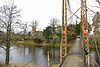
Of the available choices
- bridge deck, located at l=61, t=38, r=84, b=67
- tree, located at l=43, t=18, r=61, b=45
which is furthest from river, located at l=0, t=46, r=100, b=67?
tree, located at l=43, t=18, r=61, b=45

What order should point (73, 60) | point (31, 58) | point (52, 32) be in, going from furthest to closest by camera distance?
point (52, 32), point (31, 58), point (73, 60)

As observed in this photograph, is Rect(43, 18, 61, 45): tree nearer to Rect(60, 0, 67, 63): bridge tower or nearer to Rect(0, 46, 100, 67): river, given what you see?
Rect(0, 46, 100, 67): river

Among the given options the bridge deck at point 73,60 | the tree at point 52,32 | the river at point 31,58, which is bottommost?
the river at point 31,58

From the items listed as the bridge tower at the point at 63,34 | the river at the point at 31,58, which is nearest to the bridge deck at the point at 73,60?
the bridge tower at the point at 63,34

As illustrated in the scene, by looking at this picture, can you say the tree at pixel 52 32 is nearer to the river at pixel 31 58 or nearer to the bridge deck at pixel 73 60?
the river at pixel 31 58

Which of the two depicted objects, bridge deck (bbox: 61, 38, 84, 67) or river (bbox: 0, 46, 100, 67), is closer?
bridge deck (bbox: 61, 38, 84, 67)

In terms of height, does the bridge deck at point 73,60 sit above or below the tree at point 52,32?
below

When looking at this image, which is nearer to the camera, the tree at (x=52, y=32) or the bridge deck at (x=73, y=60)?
the bridge deck at (x=73, y=60)

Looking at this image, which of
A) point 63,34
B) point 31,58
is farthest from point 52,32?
point 63,34

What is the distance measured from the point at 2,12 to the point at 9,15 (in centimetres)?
91

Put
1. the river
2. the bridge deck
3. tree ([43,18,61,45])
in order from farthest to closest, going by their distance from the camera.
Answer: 1. tree ([43,18,61,45])
2. the river
3. the bridge deck

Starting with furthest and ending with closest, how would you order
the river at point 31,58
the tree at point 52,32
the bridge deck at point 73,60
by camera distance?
the tree at point 52,32
the river at point 31,58
the bridge deck at point 73,60

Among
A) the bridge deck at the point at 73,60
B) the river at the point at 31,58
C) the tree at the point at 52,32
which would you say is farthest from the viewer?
the tree at the point at 52,32

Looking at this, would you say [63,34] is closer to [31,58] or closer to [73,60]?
[73,60]
